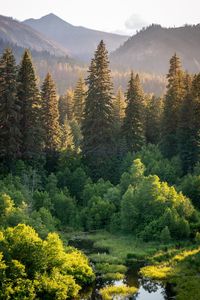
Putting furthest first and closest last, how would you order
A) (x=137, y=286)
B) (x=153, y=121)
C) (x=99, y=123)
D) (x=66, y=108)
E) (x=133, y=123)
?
(x=66, y=108) → (x=153, y=121) → (x=133, y=123) → (x=99, y=123) → (x=137, y=286)

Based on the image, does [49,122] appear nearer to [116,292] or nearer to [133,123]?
[133,123]

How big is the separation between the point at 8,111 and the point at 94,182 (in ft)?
45.4

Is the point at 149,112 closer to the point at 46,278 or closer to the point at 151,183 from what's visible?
the point at 151,183

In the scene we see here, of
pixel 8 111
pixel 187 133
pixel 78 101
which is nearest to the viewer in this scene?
pixel 8 111

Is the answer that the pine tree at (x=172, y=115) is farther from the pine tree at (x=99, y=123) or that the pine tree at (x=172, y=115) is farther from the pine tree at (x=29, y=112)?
the pine tree at (x=29, y=112)

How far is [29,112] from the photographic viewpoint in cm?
6259

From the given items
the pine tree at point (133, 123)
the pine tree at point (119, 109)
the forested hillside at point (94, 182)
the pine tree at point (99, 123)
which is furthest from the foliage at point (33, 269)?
the pine tree at point (119, 109)

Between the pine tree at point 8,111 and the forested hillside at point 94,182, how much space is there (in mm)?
118

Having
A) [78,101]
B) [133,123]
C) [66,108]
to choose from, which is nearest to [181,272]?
[133,123]

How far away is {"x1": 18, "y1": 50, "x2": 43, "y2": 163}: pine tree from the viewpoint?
61.5 metres

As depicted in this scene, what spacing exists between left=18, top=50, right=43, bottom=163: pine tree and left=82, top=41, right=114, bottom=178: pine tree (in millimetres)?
6984

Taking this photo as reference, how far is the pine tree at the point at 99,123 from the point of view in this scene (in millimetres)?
65125

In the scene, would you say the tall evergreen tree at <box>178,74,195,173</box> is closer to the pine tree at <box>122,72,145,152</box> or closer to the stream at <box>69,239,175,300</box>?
the pine tree at <box>122,72,145,152</box>

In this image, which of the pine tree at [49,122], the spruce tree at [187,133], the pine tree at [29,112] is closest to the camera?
the pine tree at [29,112]
